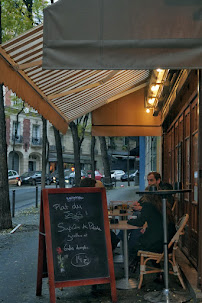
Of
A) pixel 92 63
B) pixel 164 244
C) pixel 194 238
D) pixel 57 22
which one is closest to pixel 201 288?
pixel 164 244

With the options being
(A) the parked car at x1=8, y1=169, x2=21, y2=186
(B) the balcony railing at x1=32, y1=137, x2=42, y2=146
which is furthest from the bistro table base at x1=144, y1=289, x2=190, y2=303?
(B) the balcony railing at x1=32, y1=137, x2=42, y2=146

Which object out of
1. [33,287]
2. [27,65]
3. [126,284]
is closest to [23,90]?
[27,65]

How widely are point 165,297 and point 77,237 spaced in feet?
4.07

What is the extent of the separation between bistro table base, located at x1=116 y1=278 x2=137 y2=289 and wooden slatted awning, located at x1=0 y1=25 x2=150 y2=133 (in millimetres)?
2739

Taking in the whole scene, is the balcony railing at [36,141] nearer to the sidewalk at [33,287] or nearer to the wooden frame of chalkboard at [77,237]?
the sidewalk at [33,287]

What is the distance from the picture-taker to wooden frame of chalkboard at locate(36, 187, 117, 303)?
5.05 metres

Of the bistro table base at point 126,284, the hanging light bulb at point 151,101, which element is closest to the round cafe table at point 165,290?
the bistro table base at point 126,284

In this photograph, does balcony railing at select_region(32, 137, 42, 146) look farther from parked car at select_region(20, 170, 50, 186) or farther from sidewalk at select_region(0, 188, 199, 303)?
sidewalk at select_region(0, 188, 199, 303)

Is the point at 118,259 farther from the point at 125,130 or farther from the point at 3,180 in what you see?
the point at 125,130

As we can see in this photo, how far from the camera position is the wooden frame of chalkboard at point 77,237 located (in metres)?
5.05

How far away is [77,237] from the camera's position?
5.19 meters

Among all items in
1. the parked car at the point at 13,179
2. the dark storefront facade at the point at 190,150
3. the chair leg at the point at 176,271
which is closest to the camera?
the chair leg at the point at 176,271

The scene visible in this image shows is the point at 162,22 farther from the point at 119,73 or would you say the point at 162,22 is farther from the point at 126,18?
the point at 119,73

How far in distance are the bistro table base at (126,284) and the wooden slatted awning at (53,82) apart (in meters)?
2.74
